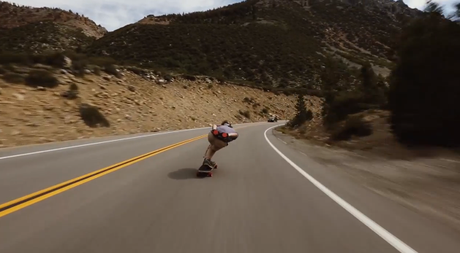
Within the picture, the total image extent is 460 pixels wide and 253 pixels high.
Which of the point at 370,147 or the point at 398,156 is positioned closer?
the point at 398,156

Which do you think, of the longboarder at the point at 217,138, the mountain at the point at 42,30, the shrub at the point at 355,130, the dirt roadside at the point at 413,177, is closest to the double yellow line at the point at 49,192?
the longboarder at the point at 217,138

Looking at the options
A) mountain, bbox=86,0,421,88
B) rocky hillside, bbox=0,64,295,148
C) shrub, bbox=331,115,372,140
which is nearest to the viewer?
shrub, bbox=331,115,372,140

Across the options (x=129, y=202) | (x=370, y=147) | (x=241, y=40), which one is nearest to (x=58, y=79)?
(x=370, y=147)

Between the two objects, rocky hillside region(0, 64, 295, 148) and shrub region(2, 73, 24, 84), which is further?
shrub region(2, 73, 24, 84)

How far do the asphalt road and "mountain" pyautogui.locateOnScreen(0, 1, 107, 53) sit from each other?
233 ft

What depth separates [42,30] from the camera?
86562 mm

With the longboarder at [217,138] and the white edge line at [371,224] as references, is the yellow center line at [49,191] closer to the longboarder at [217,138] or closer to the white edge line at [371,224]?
the longboarder at [217,138]

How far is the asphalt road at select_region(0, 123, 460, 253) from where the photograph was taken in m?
4.62

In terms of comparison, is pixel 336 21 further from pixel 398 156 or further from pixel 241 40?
pixel 398 156

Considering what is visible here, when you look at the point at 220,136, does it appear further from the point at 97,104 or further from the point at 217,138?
the point at 97,104

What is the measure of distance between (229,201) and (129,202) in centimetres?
166

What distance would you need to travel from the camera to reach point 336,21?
387ft

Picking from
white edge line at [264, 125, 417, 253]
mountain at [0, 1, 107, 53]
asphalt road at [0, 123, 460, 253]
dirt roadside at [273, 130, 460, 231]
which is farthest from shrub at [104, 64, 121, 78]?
mountain at [0, 1, 107, 53]

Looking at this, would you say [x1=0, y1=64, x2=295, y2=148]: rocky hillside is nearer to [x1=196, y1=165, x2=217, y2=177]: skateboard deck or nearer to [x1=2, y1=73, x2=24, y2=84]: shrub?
[x1=2, y1=73, x2=24, y2=84]: shrub
